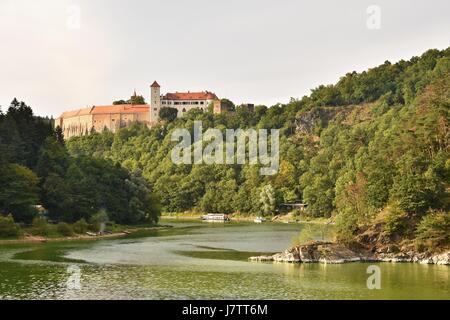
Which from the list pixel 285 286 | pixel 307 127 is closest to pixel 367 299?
pixel 285 286

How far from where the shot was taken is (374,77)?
578ft

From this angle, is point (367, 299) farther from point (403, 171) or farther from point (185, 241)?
point (185, 241)

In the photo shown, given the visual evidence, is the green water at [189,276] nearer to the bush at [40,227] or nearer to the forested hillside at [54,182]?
the bush at [40,227]

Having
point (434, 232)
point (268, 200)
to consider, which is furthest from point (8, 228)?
point (268, 200)

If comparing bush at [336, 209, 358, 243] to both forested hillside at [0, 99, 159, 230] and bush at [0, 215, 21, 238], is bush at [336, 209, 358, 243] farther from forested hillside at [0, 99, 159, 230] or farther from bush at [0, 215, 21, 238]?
forested hillside at [0, 99, 159, 230]

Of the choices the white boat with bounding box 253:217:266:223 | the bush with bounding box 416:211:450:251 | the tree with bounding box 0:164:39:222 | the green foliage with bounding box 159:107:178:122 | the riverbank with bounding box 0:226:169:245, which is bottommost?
the white boat with bounding box 253:217:266:223

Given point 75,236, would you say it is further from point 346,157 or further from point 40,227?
point 346,157

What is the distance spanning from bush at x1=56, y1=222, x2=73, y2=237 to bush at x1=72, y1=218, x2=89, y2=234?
160cm

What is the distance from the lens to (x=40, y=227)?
254 feet

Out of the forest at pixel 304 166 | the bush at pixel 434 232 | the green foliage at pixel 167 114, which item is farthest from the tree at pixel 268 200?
the bush at pixel 434 232

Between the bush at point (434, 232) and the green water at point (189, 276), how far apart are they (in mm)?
2898

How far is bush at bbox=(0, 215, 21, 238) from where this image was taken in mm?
71875

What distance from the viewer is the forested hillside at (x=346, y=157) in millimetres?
58031

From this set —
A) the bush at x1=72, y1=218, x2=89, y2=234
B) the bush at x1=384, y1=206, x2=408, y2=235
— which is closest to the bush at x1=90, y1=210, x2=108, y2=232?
the bush at x1=72, y1=218, x2=89, y2=234
